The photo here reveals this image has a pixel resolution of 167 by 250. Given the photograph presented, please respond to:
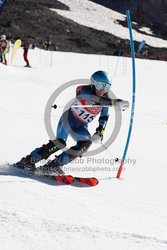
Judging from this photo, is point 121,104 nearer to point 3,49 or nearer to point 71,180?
point 71,180

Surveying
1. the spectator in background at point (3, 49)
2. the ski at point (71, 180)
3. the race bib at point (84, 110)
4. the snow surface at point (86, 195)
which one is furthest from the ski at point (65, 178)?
the spectator in background at point (3, 49)

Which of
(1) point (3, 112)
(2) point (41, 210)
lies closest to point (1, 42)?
(1) point (3, 112)

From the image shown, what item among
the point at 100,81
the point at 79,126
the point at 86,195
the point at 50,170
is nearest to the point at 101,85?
the point at 100,81

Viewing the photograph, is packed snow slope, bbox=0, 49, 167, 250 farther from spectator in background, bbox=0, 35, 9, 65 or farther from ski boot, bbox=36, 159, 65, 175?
spectator in background, bbox=0, 35, 9, 65

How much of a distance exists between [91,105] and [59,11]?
53.8 metres

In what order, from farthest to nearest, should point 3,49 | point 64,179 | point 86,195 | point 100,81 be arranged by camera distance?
point 3,49 < point 100,81 < point 64,179 < point 86,195

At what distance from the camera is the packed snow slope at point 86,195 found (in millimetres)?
3469

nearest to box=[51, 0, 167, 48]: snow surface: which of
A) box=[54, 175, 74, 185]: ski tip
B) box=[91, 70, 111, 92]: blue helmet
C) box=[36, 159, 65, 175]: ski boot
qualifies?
box=[91, 70, 111, 92]: blue helmet

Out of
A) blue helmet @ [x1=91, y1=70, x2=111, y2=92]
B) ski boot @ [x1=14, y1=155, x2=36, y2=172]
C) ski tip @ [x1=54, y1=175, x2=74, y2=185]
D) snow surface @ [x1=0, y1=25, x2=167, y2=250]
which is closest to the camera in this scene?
snow surface @ [x1=0, y1=25, x2=167, y2=250]

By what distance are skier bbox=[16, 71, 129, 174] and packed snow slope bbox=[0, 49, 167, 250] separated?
1.29 ft

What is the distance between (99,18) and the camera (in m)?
59.9

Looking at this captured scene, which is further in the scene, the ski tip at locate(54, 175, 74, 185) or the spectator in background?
the spectator in background

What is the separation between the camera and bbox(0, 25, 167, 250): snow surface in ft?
11.4

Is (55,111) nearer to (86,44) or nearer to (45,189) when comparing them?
(45,189)
